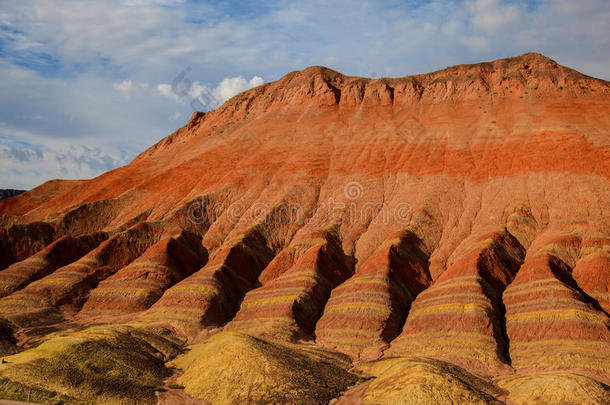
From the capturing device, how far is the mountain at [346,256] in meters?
33.4

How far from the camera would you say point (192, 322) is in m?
49.5

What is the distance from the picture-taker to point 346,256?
5956 cm

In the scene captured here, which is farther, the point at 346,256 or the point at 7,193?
the point at 7,193

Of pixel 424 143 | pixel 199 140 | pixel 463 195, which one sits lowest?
pixel 463 195

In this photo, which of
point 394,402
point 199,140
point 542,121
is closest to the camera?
point 394,402

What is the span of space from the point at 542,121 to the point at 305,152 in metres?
36.3

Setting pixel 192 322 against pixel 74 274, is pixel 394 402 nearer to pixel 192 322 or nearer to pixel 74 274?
pixel 192 322

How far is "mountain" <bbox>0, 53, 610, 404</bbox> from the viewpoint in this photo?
1314 inches

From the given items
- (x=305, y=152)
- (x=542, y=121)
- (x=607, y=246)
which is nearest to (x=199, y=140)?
(x=305, y=152)

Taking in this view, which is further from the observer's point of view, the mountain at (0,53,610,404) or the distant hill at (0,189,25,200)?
the distant hill at (0,189,25,200)

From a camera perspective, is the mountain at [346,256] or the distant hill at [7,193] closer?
the mountain at [346,256]

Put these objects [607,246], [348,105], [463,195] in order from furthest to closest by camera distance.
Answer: [348,105], [463,195], [607,246]

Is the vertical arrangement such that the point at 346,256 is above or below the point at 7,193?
below

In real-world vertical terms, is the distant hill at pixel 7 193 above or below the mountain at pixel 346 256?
above
